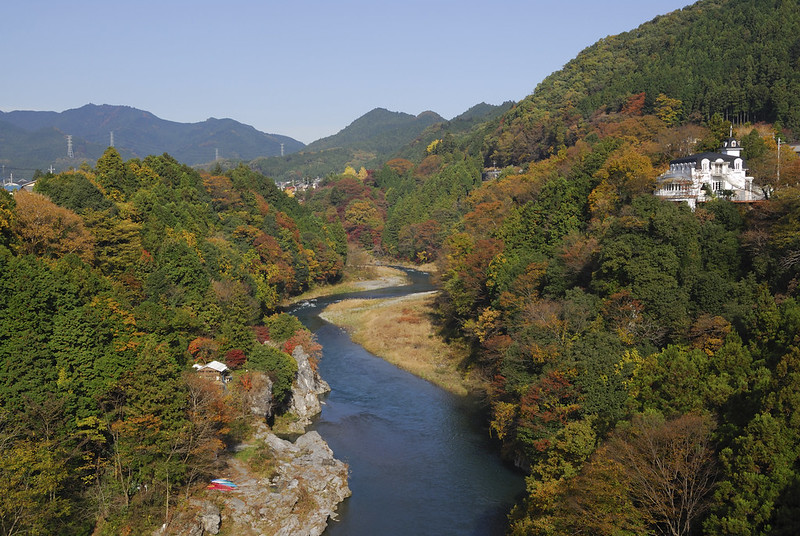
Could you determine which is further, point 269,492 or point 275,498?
point 269,492

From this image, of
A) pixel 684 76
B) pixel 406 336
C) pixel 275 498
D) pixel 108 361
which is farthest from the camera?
pixel 684 76

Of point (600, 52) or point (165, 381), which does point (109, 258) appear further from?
point (600, 52)

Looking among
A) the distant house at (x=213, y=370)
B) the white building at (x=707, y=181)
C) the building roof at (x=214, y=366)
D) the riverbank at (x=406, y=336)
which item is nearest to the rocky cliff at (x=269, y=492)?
the distant house at (x=213, y=370)

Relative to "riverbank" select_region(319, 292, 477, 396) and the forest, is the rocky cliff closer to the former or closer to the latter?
the forest

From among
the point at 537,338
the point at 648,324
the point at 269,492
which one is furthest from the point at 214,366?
the point at 648,324

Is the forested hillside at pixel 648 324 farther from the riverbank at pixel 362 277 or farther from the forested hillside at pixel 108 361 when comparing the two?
the riverbank at pixel 362 277

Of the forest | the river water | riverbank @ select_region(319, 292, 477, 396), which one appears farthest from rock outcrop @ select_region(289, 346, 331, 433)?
riverbank @ select_region(319, 292, 477, 396)

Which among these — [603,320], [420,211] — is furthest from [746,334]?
[420,211]

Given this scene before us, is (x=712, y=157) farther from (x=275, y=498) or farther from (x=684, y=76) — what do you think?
(x=684, y=76)
